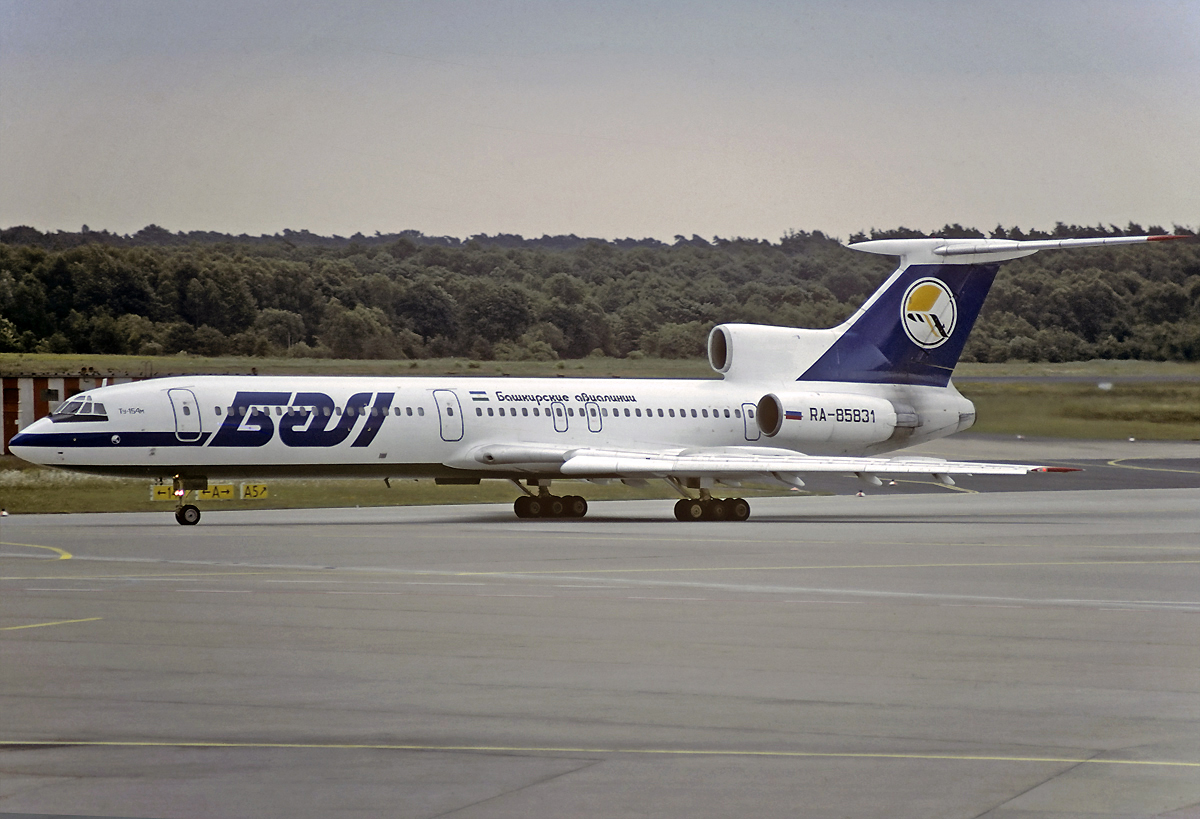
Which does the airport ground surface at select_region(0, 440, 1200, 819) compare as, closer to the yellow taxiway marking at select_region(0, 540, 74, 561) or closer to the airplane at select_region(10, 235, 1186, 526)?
the yellow taxiway marking at select_region(0, 540, 74, 561)

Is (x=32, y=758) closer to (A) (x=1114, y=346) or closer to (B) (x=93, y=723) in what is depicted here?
(B) (x=93, y=723)

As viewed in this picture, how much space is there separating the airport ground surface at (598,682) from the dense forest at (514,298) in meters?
29.3

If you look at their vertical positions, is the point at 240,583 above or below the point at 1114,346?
below

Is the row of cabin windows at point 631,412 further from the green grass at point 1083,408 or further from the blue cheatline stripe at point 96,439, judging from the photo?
the green grass at point 1083,408

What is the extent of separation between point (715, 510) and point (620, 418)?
4146mm

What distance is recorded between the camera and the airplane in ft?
117

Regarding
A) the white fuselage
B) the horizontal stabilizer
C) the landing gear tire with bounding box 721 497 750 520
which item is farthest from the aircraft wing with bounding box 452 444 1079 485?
the horizontal stabilizer

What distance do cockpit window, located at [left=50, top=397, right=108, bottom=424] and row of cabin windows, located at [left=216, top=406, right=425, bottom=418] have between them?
6.57 feet

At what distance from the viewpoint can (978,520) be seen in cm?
3709

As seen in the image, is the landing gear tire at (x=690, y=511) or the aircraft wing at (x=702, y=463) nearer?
the aircraft wing at (x=702, y=463)

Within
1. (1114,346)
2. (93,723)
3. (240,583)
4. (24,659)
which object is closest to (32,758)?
(93,723)

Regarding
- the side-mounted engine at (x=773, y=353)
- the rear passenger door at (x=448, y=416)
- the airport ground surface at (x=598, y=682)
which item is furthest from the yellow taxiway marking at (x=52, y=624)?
the side-mounted engine at (x=773, y=353)

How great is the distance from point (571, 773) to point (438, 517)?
29.3 metres

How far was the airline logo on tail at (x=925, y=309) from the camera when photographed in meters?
43.7
